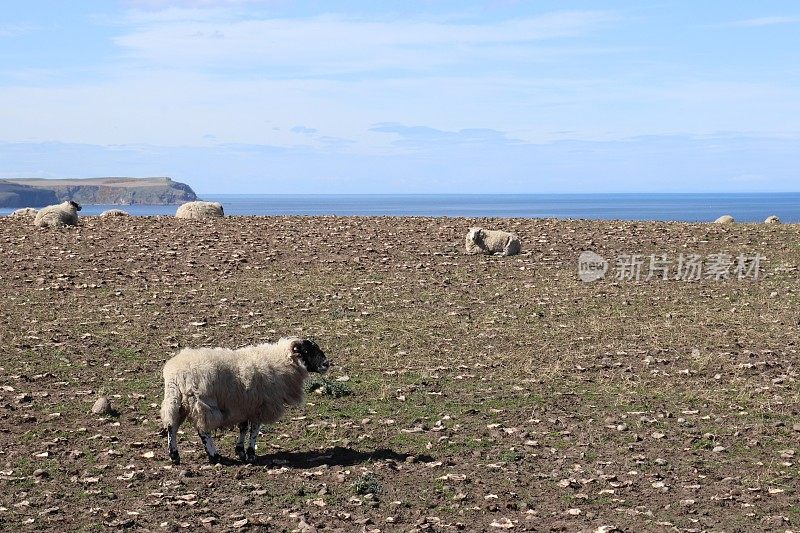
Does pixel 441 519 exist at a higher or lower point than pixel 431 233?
lower

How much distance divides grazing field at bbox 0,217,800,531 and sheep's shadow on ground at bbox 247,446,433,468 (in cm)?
5

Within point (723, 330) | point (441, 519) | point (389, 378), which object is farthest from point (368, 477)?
point (723, 330)

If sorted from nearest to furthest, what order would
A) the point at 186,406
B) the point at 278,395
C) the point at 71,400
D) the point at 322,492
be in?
the point at 322,492
the point at 186,406
the point at 278,395
the point at 71,400

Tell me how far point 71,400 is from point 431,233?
22.7 meters

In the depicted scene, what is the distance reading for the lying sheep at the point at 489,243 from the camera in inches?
1366

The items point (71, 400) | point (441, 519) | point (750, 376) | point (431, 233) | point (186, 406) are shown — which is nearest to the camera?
point (441, 519)

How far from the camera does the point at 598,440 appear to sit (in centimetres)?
1502

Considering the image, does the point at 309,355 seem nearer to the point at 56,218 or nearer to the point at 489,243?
the point at 489,243

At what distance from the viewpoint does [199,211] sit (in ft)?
144

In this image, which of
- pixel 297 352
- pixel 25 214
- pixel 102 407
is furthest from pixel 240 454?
Result: pixel 25 214

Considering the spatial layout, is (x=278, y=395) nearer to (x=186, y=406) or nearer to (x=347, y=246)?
(x=186, y=406)

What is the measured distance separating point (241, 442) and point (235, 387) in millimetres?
887

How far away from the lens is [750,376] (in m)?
19.1

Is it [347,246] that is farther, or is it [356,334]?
[347,246]
